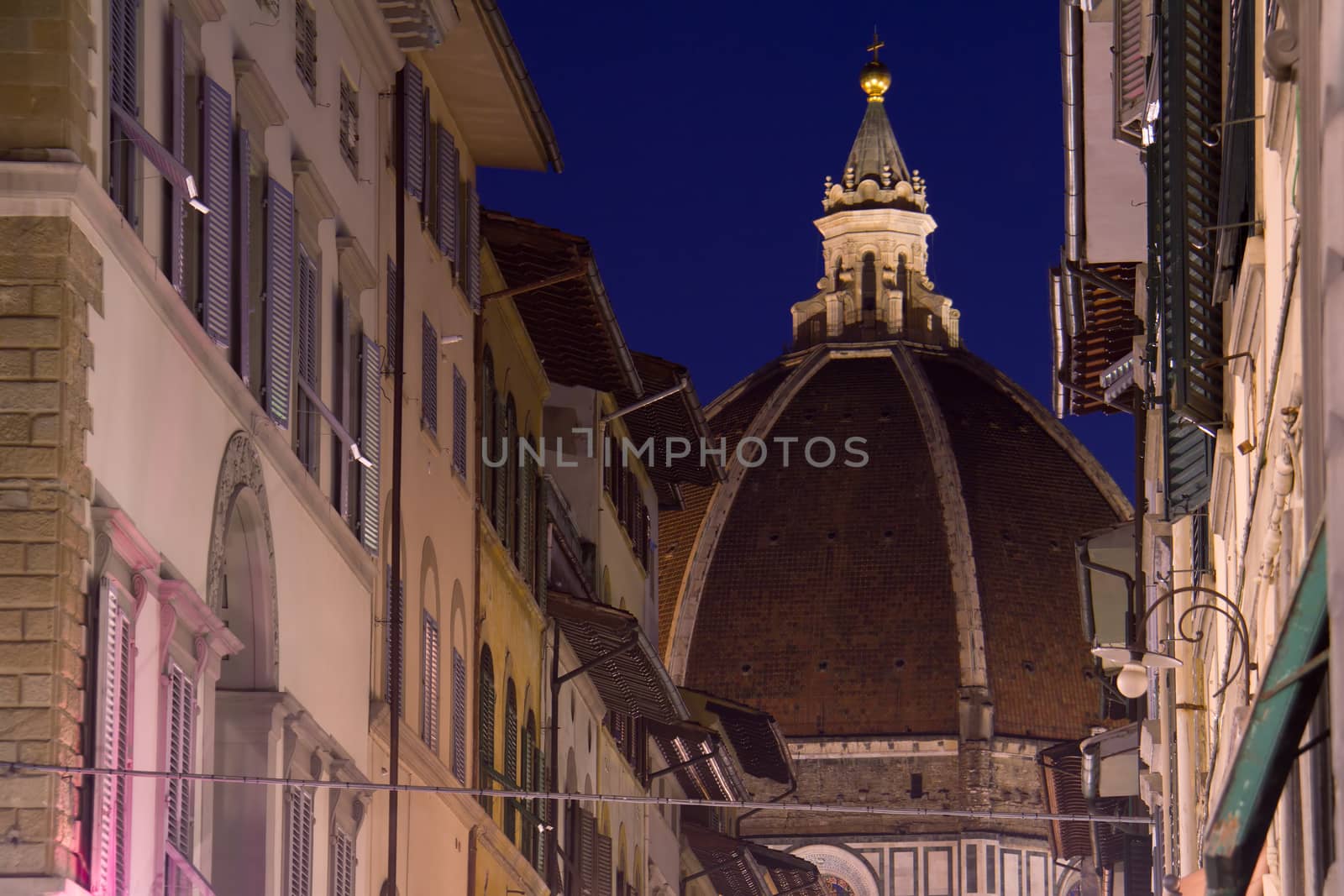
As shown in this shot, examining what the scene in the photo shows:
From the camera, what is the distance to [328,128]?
1446cm

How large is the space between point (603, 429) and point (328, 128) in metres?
12.3

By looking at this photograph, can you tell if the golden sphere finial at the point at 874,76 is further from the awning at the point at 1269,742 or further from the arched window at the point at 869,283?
the awning at the point at 1269,742

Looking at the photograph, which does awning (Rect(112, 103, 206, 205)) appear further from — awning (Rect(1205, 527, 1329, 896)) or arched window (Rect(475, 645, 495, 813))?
arched window (Rect(475, 645, 495, 813))

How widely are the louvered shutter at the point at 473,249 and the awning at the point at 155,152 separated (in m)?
9.15

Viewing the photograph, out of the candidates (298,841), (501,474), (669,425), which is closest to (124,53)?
(298,841)

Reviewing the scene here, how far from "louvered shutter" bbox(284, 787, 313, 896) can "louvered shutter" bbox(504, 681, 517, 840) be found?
7246mm

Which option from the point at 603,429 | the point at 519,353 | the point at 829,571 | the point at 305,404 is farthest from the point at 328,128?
the point at 829,571

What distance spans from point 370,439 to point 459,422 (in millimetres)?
3756

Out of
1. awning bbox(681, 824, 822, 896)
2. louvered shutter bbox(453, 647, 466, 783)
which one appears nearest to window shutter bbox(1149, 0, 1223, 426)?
louvered shutter bbox(453, 647, 466, 783)

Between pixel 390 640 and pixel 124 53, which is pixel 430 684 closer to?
pixel 390 640

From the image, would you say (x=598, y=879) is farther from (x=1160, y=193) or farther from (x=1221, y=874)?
(x=1221, y=874)

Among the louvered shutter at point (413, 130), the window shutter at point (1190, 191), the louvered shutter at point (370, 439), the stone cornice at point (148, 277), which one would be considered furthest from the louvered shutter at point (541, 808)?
the window shutter at point (1190, 191)

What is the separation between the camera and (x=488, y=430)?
20.6m

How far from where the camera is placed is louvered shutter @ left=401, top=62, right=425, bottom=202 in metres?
16.8
